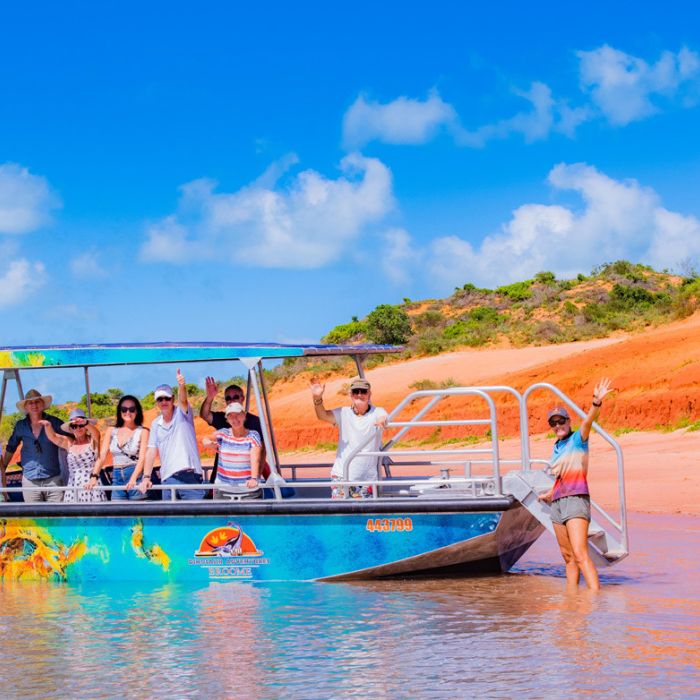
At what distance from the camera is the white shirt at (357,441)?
368 inches

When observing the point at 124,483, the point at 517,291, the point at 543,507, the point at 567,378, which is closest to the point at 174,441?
the point at 124,483

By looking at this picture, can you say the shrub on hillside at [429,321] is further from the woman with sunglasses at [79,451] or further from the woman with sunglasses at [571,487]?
the woman with sunglasses at [571,487]

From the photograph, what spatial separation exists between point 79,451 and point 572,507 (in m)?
4.27

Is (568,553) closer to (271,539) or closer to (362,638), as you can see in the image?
(362,638)

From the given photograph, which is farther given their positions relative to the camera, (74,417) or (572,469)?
(74,417)

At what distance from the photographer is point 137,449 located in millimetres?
9664

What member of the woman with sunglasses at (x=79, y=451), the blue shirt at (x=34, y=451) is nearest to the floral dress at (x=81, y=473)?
the woman with sunglasses at (x=79, y=451)

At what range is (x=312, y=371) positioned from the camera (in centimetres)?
4153

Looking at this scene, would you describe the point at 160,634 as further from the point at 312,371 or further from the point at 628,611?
the point at 312,371

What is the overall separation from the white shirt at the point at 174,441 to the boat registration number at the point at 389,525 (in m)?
1.68

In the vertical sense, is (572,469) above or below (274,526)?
above

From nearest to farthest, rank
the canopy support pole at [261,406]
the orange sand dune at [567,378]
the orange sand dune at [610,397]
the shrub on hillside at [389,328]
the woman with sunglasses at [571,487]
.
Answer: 1. the woman with sunglasses at [571,487]
2. the canopy support pole at [261,406]
3. the orange sand dune at [610,397]
4. the orange sand dune at [567,378]
5. the shrub on hillside at [389,328]

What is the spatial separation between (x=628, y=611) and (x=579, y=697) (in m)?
2.39

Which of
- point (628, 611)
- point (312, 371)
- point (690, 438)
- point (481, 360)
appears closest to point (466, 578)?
point (628, 611)
